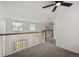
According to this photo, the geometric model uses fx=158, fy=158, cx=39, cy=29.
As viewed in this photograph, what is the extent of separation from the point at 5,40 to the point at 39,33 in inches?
23.5

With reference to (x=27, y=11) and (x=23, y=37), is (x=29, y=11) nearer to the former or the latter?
(x=27, y=11)

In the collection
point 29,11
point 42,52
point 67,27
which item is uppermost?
point 29,11

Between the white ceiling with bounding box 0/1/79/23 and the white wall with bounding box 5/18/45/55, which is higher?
the white ceiling with bounding box 0/1/79/23

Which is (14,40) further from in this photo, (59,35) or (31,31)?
(59,35)

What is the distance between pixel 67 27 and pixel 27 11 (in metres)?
0.75

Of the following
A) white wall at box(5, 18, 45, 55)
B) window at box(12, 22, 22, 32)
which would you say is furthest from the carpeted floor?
window at box(12, 22, 22, 32)

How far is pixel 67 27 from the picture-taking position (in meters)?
2.73

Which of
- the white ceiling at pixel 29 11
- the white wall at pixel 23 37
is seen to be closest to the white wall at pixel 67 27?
the white ceiling at pixel 29 11

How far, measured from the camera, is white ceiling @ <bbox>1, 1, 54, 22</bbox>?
273 centimetres

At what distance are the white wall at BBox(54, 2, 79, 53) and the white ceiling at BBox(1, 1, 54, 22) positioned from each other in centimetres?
16

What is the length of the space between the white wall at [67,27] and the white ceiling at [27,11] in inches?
6.2

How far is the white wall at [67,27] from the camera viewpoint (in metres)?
2.69

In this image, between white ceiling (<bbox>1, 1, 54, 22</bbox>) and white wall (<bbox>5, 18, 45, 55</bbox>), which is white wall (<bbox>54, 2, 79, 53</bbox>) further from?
white wall (<bbox>5, 18, 45, 55</bbox>)

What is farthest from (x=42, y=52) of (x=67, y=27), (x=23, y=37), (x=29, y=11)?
(x=29, y=11)
